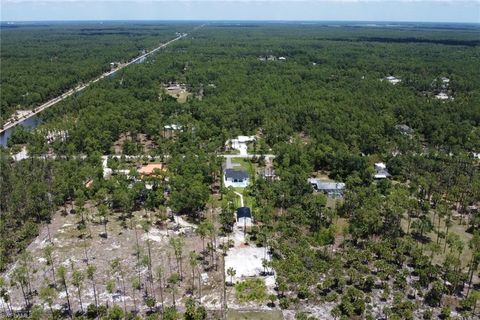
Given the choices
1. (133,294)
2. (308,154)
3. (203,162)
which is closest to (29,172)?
(203,162)

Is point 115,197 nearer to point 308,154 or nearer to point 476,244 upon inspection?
point 308,154

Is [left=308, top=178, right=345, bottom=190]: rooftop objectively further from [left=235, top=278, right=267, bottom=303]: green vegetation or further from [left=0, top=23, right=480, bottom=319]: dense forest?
[left=235, top=278, right=267, bottom=303]: green vegetation

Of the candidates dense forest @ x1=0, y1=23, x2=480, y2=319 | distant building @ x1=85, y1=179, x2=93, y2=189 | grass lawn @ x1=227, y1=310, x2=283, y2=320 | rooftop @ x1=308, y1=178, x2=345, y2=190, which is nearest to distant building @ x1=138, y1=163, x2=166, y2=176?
dense forest @ x1=0, y1=23, x2=480, y2=319

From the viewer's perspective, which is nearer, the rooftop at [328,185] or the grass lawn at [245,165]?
the rooftop at [328,185]

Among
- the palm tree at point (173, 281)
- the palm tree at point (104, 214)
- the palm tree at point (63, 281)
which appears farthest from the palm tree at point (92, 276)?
the palm tree at point (104, 214)

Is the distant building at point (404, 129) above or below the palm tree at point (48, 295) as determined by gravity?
above

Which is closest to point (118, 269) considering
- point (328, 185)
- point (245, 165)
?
point (328, 185)

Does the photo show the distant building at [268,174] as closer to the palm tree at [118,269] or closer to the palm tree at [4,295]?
the palm tree at [118,269]
